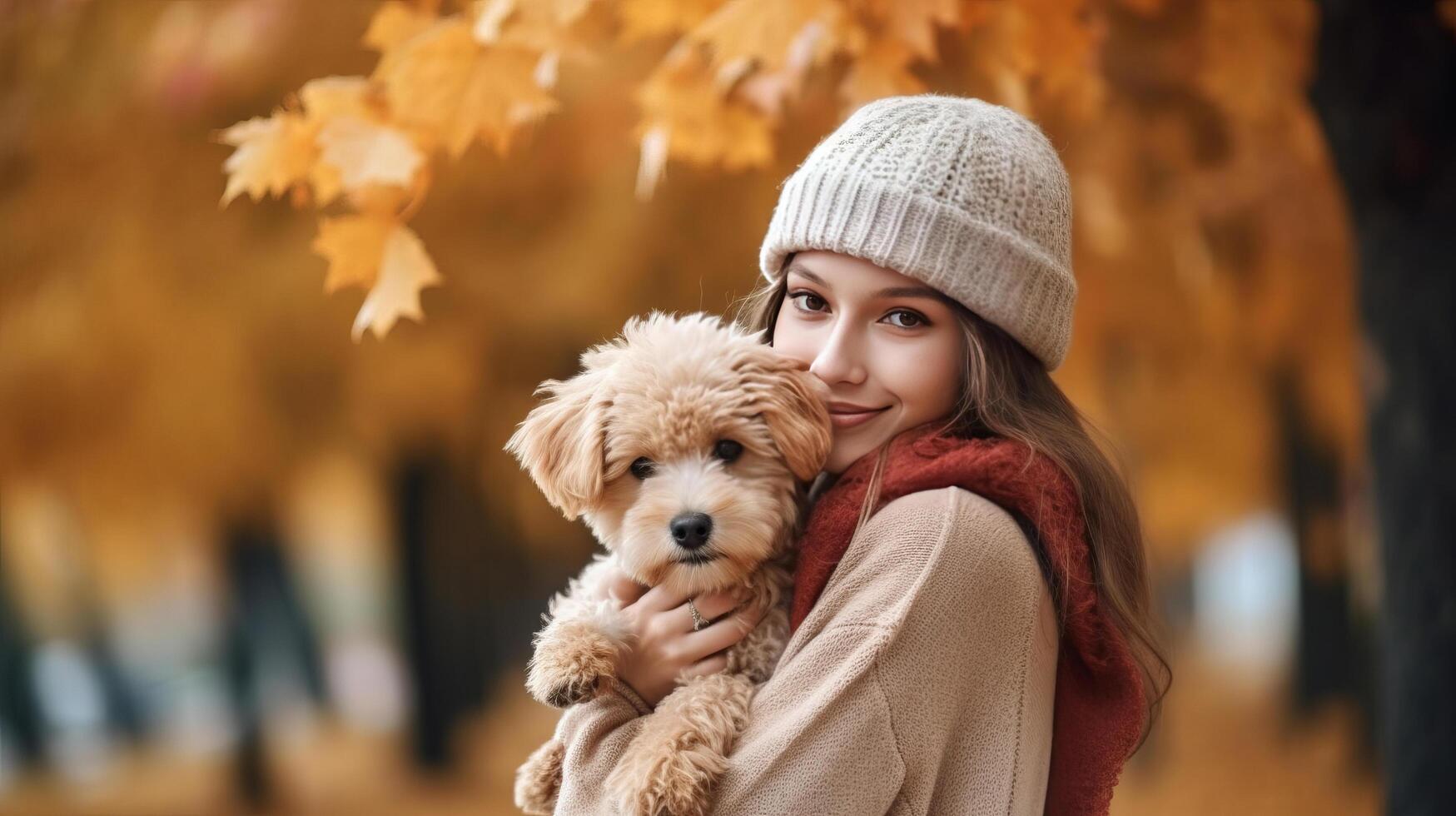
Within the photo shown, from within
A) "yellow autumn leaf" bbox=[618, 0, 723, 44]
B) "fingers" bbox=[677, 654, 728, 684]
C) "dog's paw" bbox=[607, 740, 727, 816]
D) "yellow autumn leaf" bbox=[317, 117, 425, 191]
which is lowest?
"dog's paw" bbox=[607, 740, 727, 816]

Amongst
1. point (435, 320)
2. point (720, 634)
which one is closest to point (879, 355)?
point (720, 634)

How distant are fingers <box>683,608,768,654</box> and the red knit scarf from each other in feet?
0.34

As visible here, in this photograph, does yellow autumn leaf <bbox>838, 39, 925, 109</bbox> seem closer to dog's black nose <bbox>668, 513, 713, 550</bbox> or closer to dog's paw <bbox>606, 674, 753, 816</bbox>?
dog's black nose <bbox>668, 513, 713, 550</bbox>

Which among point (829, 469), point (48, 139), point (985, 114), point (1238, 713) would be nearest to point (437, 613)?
point (48, 139)

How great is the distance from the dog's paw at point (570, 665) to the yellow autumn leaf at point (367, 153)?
4.87 feet

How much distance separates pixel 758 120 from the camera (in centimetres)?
380

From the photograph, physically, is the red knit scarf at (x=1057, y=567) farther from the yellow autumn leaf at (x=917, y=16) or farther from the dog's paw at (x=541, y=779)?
the yellow autumn leaf at (x=917, y=16)

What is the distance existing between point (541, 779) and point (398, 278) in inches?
56.5

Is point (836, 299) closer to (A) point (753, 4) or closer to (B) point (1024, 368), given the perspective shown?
(B) point (1024, 368)

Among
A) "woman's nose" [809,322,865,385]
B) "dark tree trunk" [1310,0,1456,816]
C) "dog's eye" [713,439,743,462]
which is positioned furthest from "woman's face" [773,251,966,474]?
"dark tree trunk" [1310,0,1456,816]

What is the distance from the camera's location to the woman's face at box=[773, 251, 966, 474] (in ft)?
6.99

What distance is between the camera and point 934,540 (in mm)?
1826

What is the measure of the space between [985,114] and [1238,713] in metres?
5.36

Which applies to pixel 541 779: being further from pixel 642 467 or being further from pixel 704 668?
pixel 642 467
